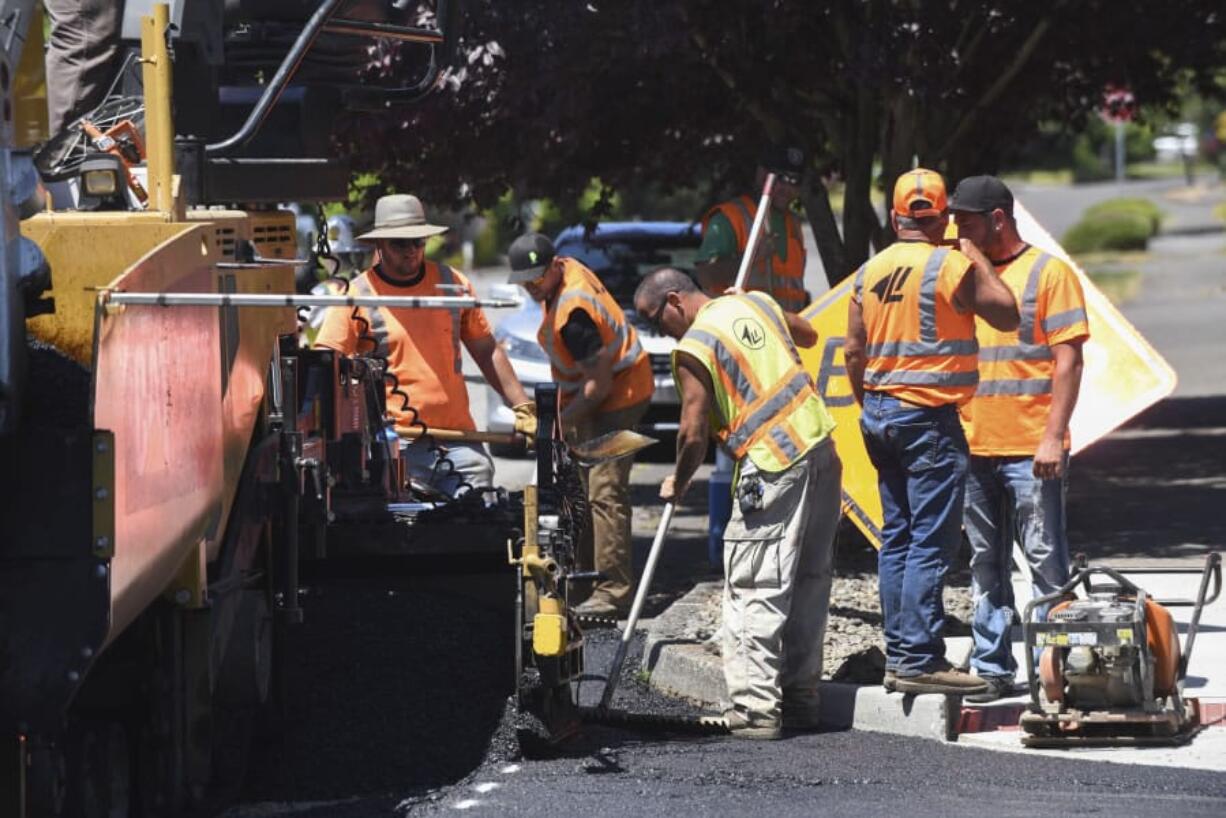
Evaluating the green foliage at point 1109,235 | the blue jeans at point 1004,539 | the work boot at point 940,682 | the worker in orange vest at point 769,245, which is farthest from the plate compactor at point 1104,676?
the green foliage at point 1109,235

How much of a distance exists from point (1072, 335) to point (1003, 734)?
4.62ft

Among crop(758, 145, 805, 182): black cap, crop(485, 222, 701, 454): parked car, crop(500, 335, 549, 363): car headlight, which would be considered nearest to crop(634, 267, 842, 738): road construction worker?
crop(758, 145, 805, 182): black cap

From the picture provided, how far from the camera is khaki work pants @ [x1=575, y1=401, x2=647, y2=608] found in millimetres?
10609

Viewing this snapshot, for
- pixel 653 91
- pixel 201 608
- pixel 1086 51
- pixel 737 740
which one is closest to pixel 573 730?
pixel 737 740

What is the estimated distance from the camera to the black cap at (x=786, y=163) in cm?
1066

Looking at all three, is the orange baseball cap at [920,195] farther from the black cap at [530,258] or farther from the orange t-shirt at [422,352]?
the black cap at [530,258]

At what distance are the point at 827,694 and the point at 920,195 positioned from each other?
5.83 ft

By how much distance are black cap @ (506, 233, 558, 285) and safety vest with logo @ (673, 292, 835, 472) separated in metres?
2.35

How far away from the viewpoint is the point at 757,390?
8023 mm

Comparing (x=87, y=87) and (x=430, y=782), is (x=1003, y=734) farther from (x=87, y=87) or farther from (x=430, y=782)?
(x=87, y=87)

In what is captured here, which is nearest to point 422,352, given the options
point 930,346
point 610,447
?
point 610,447

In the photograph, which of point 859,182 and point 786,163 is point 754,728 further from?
point 859,182

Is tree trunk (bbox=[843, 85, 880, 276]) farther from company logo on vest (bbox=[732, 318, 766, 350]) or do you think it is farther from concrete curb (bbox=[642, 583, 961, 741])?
company logo on vest (bbox=[732, 318, 766, 350])

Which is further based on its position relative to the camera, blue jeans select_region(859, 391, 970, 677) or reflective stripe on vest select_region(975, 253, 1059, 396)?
reflective stripe on vest select_region(975, 253, 1059, 396)
